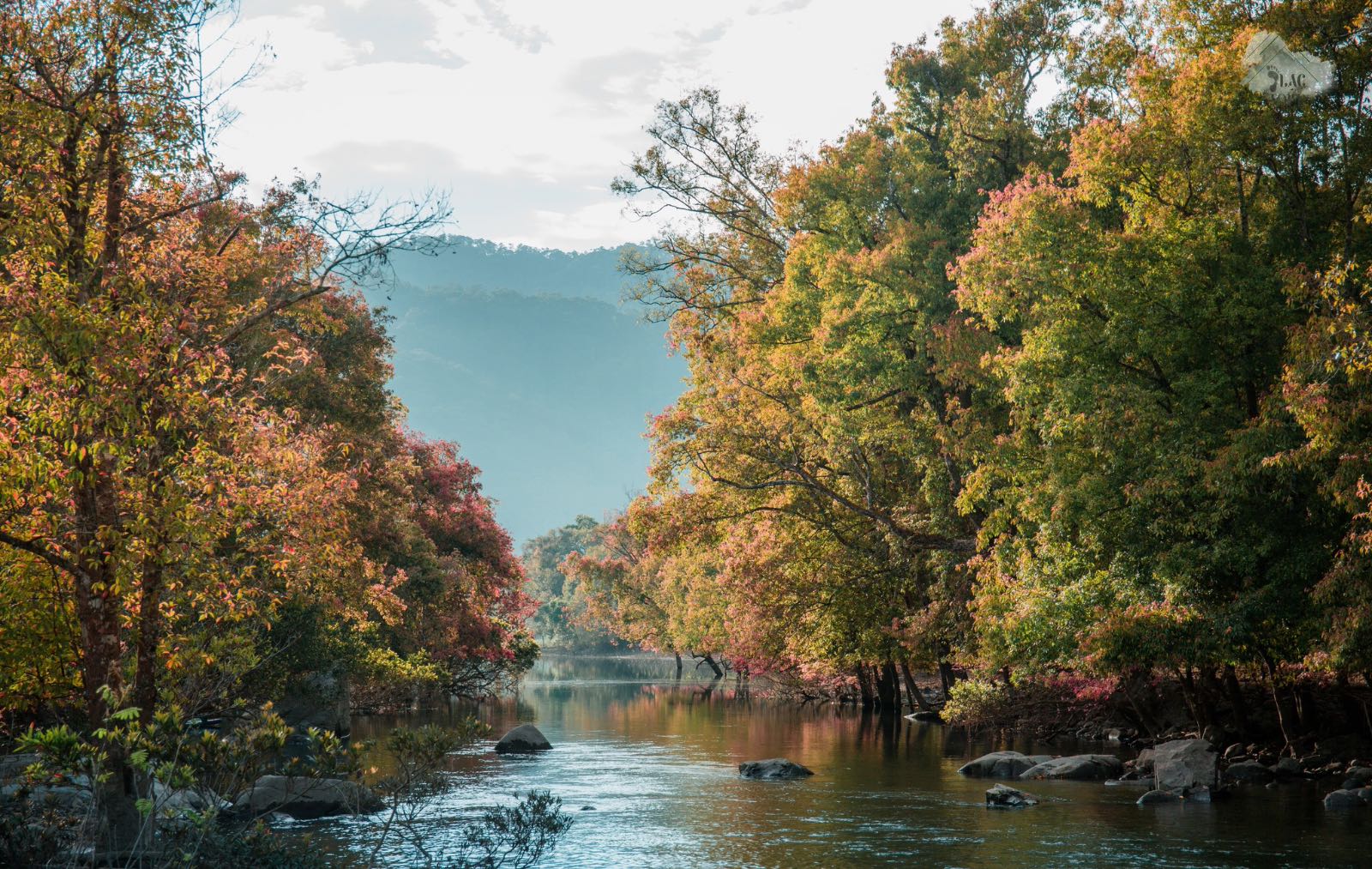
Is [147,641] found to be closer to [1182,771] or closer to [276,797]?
[276,797]

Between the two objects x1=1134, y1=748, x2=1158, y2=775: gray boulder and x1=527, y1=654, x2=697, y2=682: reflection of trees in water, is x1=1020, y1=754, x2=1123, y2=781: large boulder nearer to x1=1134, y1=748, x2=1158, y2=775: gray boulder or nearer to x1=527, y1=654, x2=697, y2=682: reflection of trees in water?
x1=1134, y1=748, x2=1158, y2=775: gray boulder

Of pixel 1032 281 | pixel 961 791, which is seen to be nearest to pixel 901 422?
pixel 1032 281

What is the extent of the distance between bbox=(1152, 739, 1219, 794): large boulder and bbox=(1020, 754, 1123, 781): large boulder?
2.28 metres

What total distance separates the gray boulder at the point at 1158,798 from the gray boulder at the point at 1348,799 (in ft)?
8.33

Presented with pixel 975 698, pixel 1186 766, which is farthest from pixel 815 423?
pixel 1186 766

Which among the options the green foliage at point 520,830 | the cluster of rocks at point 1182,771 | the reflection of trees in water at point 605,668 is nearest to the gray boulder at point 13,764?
the green foliage at point 520,830

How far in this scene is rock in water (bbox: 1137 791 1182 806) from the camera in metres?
21.7

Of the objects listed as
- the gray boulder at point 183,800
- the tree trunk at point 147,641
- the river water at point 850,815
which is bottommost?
the river water at point 850,815

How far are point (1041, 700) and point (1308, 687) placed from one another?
9928 millimetres

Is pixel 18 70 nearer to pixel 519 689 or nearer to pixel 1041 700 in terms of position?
pixel 1041 700

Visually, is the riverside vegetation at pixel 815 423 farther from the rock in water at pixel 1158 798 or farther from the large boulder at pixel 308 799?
the rock in water at pixel 1158 798

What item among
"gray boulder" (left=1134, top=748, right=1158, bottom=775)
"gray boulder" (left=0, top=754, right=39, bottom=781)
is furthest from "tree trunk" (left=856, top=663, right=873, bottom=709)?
"gray boulder" (left=0, top=754, right=39, bottom=781)

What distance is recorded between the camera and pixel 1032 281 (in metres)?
23.1

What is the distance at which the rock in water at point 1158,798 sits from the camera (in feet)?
71.2
